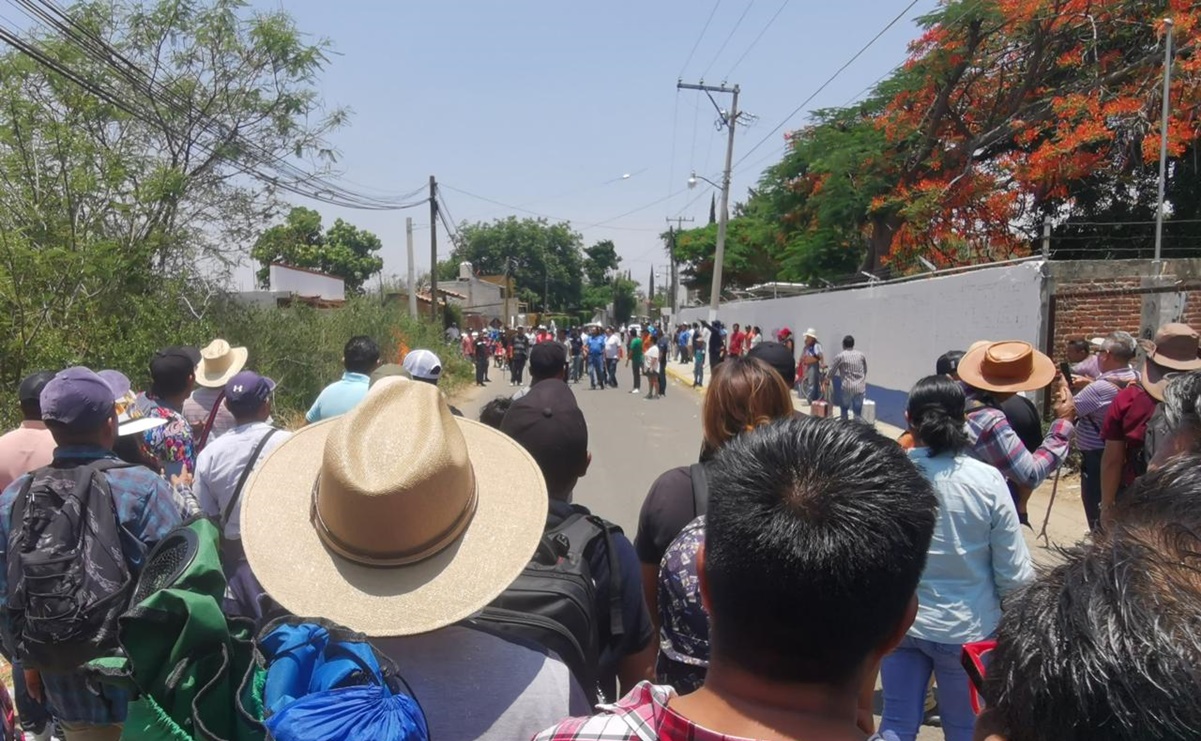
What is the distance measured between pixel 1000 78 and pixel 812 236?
8350 mm

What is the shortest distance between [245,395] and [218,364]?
5.83ft

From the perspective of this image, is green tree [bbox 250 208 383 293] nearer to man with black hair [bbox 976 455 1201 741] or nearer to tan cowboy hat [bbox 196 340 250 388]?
tan cowboy hat [bbox 196 340 250 388]

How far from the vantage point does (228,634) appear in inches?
55.7

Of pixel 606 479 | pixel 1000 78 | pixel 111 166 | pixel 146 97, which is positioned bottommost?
pixel 606 479

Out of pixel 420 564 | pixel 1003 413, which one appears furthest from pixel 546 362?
pixel 420 564

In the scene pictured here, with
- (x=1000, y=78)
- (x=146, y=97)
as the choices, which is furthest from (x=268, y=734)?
(x=1000, y=78)

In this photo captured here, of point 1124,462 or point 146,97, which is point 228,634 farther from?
point 146,97

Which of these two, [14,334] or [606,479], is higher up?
[14,334]

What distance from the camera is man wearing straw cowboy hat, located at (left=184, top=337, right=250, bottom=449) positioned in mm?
5129

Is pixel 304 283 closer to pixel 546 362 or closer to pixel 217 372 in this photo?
pixel 217 372

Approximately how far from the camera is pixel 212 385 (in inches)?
209

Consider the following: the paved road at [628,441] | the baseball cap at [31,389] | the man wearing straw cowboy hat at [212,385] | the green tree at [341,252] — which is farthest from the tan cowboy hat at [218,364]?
the green tree at [341,252]

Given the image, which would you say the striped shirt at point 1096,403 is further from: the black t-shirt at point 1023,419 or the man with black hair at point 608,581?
the man with black hair at point 608,581

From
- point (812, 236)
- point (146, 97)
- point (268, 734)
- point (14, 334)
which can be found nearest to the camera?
point (268, 734)
